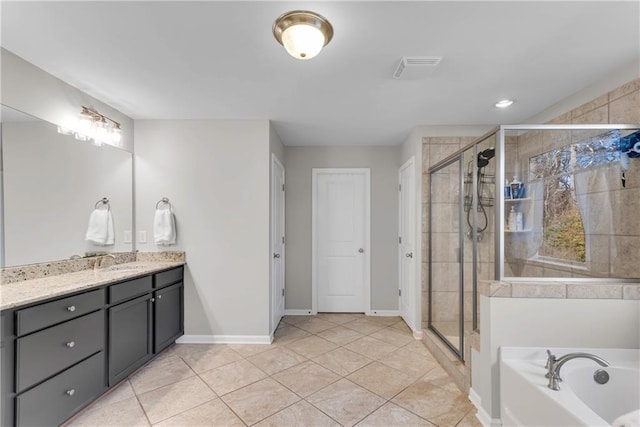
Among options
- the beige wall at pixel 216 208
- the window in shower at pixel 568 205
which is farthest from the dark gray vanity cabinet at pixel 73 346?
the window in shower at pixel 568 205

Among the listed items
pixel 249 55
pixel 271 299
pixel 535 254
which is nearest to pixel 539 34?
pixel 535 254

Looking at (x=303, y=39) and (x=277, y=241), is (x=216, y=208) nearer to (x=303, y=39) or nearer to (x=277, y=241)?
(x=277, y=241)

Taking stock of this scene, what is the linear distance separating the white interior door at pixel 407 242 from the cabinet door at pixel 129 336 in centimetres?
272

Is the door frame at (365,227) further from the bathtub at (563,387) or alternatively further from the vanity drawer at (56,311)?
the vanity drawer at (56,311)

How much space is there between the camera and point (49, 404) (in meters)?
1.60

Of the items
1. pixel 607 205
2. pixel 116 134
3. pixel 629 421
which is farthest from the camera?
pixel 116 134

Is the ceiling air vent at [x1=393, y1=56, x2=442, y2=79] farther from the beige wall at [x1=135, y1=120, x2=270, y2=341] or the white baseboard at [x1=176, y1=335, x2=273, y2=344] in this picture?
the white baseboard at [x1=176, y1=335, x2=273, y2=344]

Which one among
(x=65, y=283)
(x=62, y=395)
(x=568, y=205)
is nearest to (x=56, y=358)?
(x=62, y=395)

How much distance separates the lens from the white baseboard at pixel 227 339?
9.66 feet

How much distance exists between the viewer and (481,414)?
1817 mm

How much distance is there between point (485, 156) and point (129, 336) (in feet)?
10.3

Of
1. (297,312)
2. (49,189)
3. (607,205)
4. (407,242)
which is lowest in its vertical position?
(297,312)

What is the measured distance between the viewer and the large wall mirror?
6.09 ft

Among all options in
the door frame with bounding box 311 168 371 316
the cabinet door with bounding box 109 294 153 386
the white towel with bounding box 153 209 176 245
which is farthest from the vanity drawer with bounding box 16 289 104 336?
the door frame with bounding box 311 168 371 316
